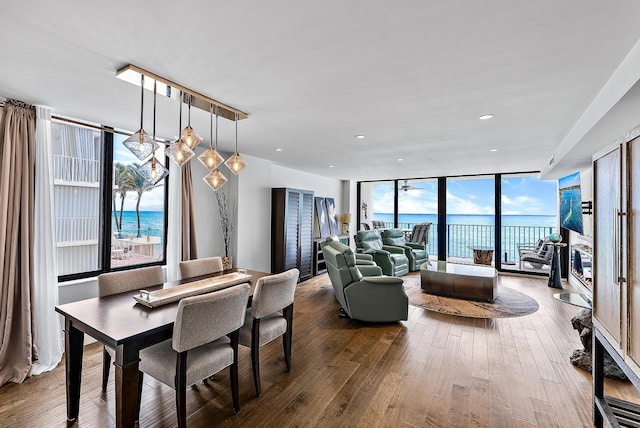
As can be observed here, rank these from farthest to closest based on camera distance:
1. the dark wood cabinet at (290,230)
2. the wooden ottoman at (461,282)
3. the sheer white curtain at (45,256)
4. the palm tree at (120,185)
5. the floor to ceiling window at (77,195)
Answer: the dark wood cabinet at (290,230)
the wooden ottoman at (461,282)
the palm tree at (120,185)
the floor to ceiling window at (77,195)
the sheer white curtain at (45,256)

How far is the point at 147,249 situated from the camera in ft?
13.0

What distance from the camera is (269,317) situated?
2.65m

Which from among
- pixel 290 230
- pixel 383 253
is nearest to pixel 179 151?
pixel 290 230

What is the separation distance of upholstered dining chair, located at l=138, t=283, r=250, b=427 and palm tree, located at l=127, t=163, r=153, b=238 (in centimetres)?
248

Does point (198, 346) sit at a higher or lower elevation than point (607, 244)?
lower

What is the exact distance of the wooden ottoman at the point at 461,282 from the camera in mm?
4641

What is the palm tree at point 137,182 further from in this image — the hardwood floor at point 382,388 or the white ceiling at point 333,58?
the hardwood floor at point 382,388

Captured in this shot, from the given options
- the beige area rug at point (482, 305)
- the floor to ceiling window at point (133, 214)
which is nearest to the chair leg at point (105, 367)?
the floor to ceiling window at point (133, 214)

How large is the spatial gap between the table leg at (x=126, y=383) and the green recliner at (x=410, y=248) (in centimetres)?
603

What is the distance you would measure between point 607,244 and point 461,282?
3.25m

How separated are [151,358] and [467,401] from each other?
2.34m

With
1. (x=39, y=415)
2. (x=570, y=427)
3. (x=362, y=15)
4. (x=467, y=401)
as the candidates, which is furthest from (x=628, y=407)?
(x=39, y=415)

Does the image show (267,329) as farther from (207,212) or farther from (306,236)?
(306,236)

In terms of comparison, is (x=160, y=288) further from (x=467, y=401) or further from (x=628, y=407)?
(x=628, y=407)
